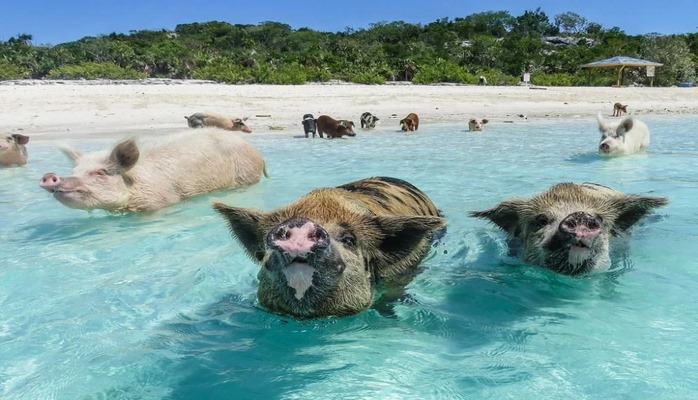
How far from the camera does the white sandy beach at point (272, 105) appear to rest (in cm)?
1906

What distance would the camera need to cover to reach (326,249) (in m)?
3.20

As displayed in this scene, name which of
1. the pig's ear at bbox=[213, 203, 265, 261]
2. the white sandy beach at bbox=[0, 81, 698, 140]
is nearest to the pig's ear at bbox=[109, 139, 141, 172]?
the pig's ear at bbox=[213, 203, 265, 261]

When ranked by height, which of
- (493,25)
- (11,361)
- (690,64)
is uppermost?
(493,25)

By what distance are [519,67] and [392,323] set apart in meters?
52.6

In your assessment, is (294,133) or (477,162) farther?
(294,133)

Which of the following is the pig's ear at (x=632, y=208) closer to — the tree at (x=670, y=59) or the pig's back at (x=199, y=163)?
the pig's back at (x=199, y=163)

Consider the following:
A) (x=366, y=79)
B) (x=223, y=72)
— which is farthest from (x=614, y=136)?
(x=223, y=72)

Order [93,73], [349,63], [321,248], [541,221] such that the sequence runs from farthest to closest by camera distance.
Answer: [349,63] → [93,73] → [541,221] → [321,248]

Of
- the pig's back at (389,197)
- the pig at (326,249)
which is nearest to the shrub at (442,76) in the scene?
the pig's back at (389,197)

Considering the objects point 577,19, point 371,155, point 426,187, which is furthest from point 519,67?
point 577,19

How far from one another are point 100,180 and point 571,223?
491 centimetres

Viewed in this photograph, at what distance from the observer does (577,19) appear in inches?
5015

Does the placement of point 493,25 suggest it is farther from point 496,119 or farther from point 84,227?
point 84,227

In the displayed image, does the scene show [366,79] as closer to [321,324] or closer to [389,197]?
[389,197]
